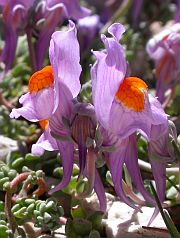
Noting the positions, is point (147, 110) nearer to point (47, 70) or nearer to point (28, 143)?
point (47, 70)

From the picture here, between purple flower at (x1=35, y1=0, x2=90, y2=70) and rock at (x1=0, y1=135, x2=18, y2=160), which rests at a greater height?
purple flower at (x1=35, y1=0, x2=90, y2=70)

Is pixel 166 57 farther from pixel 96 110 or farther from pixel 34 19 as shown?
pixel 96 110

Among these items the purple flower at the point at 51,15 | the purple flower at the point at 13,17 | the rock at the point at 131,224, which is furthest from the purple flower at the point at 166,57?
the rock at the point at 131,224

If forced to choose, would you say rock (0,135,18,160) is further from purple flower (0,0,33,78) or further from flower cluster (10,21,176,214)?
flower cluster (10,21,176,214)

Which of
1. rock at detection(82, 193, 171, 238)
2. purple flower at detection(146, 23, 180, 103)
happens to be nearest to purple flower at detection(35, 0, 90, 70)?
purple flower at detection(146, 23, 180, 103)

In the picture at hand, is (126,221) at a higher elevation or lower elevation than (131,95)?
lower

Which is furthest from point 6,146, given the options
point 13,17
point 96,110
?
point 96,110

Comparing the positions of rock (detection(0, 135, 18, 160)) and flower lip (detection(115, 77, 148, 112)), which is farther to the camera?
rock (detection(0, 135, 18, 160))
